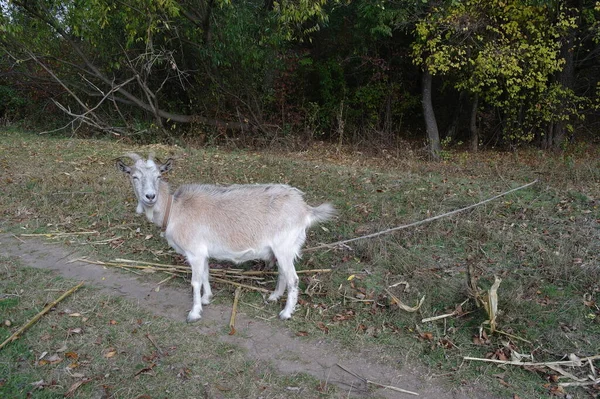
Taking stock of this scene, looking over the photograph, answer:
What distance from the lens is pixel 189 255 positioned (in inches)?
213

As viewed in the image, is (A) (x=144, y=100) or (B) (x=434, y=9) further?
(A) (x=144, y=100)

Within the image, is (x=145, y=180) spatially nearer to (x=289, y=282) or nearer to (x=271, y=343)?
(x=289, y=282)

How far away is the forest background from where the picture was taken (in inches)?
517

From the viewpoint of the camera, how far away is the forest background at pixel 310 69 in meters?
13.1

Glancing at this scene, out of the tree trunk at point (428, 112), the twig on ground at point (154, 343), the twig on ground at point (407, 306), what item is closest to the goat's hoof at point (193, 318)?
the twig on ground at point (154, 343)

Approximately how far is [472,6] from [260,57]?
6.58m

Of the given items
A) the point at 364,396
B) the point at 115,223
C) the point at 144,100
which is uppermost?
the point at 144,100

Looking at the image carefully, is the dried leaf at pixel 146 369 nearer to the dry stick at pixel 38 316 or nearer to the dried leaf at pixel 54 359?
the dried leaf at pixel 54 359

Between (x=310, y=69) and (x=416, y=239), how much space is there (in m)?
13.3

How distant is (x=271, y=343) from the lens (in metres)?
4.91

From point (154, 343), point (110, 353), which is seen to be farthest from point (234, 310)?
point (110, 353)

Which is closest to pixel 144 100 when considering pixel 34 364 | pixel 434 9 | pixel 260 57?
pixel 260 57

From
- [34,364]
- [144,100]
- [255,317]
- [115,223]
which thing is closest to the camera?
[34,364]

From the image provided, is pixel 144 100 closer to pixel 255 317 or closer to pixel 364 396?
pixel 255 317
